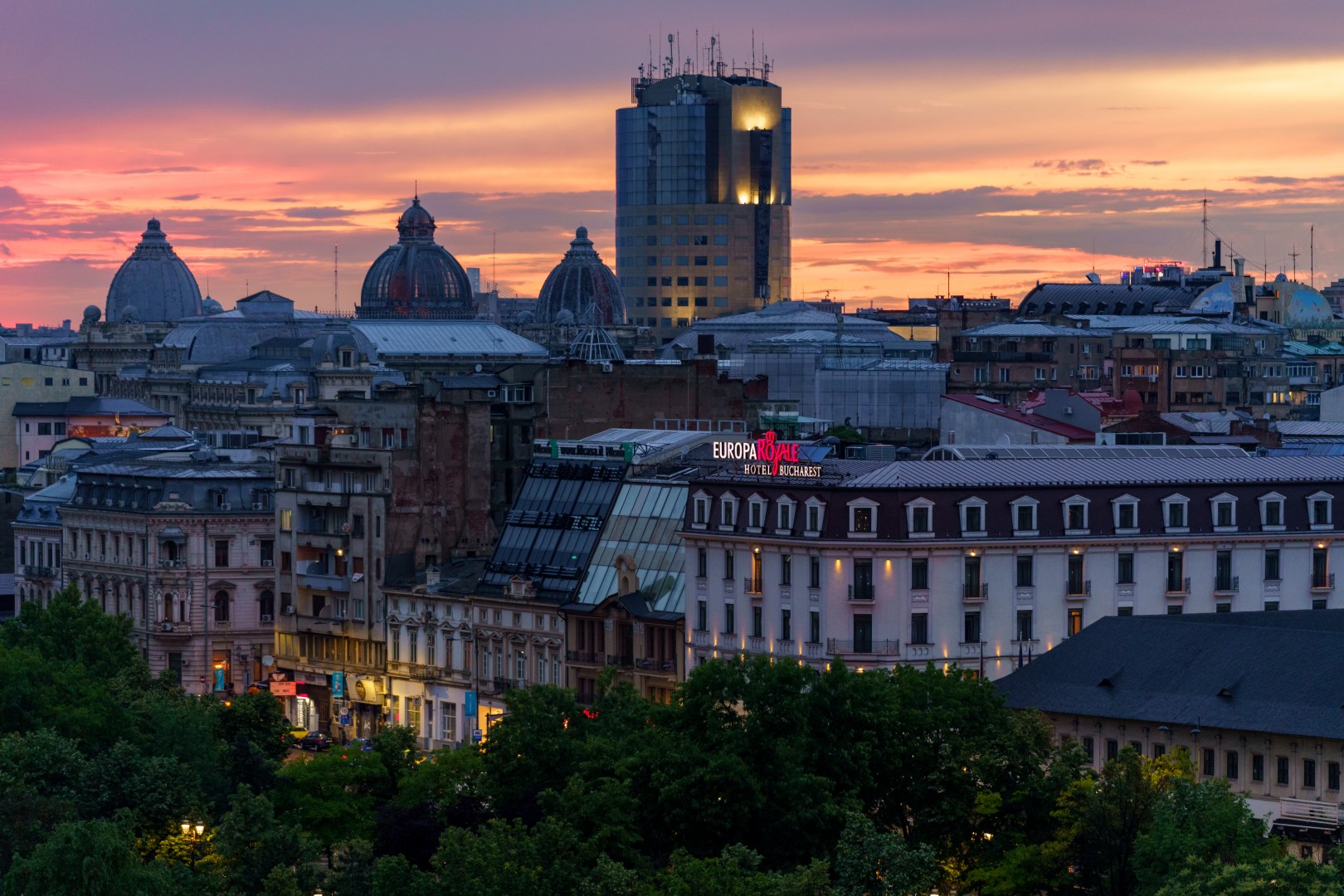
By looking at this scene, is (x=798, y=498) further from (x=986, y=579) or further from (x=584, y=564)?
(x=584, y=564)

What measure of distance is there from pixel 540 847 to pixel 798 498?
38.9 metres

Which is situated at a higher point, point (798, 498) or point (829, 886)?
point (798, 498)

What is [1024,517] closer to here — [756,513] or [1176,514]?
[1176,514]

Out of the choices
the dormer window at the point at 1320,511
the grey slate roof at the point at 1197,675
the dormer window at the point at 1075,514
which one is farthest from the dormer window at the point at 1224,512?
the grey slate roof at the point at 1197,675

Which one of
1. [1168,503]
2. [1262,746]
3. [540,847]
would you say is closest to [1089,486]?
[1168,503]

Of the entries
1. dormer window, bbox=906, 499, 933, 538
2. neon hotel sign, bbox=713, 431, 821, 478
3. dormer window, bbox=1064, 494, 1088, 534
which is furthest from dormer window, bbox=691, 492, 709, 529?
dormer window, bbox=1064, 494, 1088, 534

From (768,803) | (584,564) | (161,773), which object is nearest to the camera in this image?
(768,803)

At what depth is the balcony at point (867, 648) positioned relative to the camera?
161125 mm

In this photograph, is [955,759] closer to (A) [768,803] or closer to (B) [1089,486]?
(A) [768,803]

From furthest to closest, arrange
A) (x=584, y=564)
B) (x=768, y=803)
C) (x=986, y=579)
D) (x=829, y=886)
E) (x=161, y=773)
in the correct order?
1. (x=584, y=564)
2. (x=986, y=579)
3. (x=161, y=773)
4. (x=768, y=803)
5. (x=829, y=886)

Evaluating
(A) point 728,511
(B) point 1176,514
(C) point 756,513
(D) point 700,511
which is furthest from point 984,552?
(D) point 700,511

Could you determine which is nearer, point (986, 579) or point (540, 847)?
point (540, 847)

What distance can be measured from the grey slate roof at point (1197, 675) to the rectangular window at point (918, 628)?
10699 millimetres

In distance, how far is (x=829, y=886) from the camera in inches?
4862
